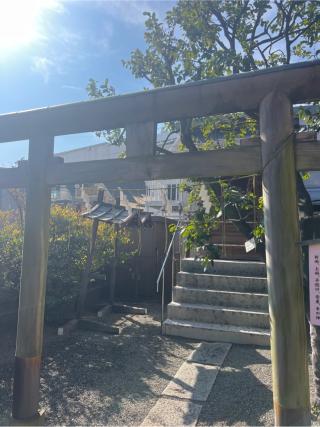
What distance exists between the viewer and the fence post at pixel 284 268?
234 cm

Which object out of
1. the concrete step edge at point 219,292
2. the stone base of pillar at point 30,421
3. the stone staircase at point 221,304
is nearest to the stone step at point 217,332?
the stone staircase at point 221,304

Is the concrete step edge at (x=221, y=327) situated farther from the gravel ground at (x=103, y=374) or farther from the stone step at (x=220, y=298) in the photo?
the stone step at (x=220, y=298)

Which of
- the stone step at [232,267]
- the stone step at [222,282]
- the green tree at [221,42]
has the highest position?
the green tree at [221,42]

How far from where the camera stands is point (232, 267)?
287 inches

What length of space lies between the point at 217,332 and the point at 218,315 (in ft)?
1.27

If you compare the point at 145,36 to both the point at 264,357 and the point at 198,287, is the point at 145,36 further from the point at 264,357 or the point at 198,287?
the point at 264,357

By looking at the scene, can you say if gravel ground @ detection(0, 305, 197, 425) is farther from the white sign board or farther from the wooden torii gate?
the white sign board

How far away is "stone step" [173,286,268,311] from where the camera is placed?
6457 mm

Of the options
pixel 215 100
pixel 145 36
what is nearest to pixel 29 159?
pixel 215 100

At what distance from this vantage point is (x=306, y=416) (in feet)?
7.67

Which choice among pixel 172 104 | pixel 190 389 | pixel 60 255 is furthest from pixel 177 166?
pixel 60 255

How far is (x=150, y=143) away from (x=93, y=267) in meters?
5.69

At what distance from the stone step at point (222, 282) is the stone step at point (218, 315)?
1.58 ft

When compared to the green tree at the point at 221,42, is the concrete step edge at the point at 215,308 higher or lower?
lower
